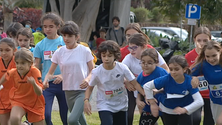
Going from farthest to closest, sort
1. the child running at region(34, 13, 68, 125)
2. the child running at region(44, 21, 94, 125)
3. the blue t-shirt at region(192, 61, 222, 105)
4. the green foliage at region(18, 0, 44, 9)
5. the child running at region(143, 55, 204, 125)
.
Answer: the green foliage at region(18, 0, 44, 9) → the child running at region(34, 13, 68, 125) → the child running at region(44, 21, 94, 125) → the blue t-shirt at region(192, 61, 222, 105) → the child running at region(143, 55, 204, 125)

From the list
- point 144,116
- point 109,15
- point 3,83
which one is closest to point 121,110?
point 144,116

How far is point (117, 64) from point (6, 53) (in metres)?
1.64

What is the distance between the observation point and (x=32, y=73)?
18.9 feet

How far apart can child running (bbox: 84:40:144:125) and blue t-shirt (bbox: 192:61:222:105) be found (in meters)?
0.81

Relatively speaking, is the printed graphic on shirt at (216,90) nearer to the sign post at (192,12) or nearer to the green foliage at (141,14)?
the sign post at (192,12)

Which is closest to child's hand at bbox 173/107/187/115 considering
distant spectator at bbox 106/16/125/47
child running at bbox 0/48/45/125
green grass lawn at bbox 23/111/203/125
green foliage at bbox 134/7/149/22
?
child running at bbox 0/48/45/125

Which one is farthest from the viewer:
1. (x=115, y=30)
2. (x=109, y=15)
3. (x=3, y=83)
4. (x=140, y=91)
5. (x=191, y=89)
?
(x=109, y=15)

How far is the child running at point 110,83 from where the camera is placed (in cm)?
559

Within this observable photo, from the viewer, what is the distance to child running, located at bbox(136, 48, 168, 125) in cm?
542

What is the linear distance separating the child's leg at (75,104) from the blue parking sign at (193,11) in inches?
392

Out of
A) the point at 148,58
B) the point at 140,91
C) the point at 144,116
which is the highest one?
the point at 148,58

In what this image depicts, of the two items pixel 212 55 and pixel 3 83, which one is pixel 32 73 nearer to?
pixel 3 83

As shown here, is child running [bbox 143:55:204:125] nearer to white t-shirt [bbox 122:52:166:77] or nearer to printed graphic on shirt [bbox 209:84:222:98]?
printed graphic on shirt [bbox 209:84:222:98]

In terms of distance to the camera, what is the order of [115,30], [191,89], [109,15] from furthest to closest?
[109,15], [115,30], [191,89]
